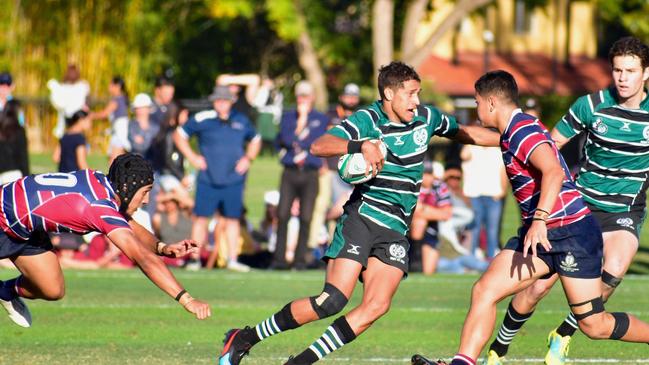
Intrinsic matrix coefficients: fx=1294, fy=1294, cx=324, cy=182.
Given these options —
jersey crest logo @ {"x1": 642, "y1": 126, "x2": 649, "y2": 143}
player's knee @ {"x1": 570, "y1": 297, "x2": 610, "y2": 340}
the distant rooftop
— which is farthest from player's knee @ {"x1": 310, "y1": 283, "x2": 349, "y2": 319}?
the distant rooftop

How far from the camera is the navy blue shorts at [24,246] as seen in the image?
8250mm

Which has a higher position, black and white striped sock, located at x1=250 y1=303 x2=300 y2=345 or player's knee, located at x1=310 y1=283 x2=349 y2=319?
player's knee, located at x1=310 y1=283 x2=349 y2=319

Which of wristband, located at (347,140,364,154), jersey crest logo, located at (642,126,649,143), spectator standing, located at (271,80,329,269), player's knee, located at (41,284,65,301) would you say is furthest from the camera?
spectator standing, located at (271,80,329,269)

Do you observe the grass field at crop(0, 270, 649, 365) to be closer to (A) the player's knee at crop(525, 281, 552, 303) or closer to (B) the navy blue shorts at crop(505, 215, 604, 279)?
(A) the player's knee at crop(525, 281, 552, 303)

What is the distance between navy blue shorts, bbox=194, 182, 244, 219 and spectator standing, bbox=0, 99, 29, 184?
227cm

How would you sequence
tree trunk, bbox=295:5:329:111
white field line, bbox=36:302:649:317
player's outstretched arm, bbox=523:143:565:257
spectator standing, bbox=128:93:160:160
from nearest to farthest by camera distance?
1. player's outstretched arm, bbox=523:143:565:257
2. white field line, bbox=36:302:649:317
3. spectator standing, bbox=128:93:160:160
4. tree trunk, bbox=295:5:329:111

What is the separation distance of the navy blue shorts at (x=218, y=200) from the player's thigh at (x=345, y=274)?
23.4 ft

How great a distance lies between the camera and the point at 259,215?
72.7 feet

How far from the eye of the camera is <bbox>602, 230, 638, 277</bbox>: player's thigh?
8594mm

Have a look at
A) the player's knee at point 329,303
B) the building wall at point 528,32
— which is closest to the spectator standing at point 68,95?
the player's knee at point 329,303

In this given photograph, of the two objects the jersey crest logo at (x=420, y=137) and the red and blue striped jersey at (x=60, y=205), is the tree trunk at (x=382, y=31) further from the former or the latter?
the red and blue striped jersey at (x=60, y=205)

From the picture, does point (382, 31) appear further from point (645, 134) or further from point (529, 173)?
point (529, 173)

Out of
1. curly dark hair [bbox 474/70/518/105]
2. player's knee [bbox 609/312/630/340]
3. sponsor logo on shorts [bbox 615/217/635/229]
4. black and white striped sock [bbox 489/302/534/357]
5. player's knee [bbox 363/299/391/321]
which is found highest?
curly dark hair [bbox 474/70/518/105]

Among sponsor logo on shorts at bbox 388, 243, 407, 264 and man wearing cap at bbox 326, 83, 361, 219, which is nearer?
sponsor logo on shorts at bbox 388, 243, 407, 264
